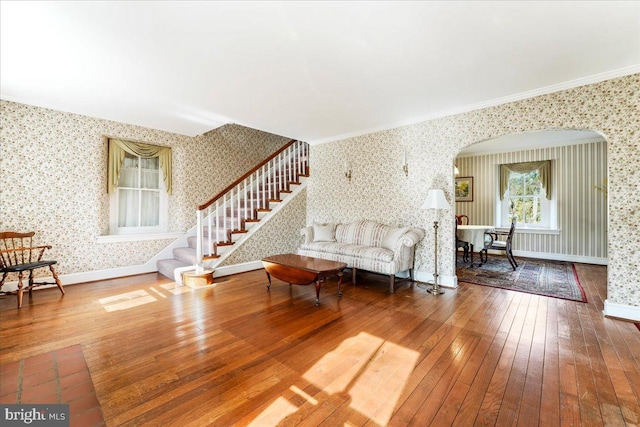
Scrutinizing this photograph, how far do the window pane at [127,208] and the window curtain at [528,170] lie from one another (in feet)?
26.6

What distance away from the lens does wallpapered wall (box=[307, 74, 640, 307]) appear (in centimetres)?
285

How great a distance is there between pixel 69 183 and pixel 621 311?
23.8ft

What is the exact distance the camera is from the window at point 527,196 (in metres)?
6.19

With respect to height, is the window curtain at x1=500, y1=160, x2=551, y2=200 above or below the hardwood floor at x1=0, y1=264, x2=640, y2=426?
above

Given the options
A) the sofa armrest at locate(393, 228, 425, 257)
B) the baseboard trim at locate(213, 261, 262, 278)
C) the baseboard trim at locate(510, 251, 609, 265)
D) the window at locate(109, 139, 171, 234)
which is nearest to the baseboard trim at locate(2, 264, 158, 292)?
the window at locate(109, 139, 171, 234)

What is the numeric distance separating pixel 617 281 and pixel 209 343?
13.8ft

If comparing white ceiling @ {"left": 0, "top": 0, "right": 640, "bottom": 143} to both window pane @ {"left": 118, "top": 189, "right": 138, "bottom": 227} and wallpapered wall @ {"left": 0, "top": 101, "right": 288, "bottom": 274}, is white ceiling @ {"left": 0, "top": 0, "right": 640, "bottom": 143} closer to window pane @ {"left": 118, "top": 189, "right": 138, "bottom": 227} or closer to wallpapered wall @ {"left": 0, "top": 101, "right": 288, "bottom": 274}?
wallpapered wall @ {"left": 0, "top": 101, "right": 288, "bottom": 274}

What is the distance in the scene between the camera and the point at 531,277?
14.8ft

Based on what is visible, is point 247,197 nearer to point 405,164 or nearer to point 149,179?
point 149,179

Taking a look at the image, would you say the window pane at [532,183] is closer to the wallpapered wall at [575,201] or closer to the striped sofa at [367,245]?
the wallpapered wall at [575,201]

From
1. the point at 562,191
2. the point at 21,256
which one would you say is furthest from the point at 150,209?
the point at 562,191

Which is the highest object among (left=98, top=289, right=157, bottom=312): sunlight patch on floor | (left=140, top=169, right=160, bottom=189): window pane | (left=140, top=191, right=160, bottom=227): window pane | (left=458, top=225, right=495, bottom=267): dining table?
(left=140, top=169, right=160, bottom=189): window pane

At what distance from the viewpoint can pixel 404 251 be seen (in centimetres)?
405

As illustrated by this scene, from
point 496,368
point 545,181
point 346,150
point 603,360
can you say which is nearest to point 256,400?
point 496,368
